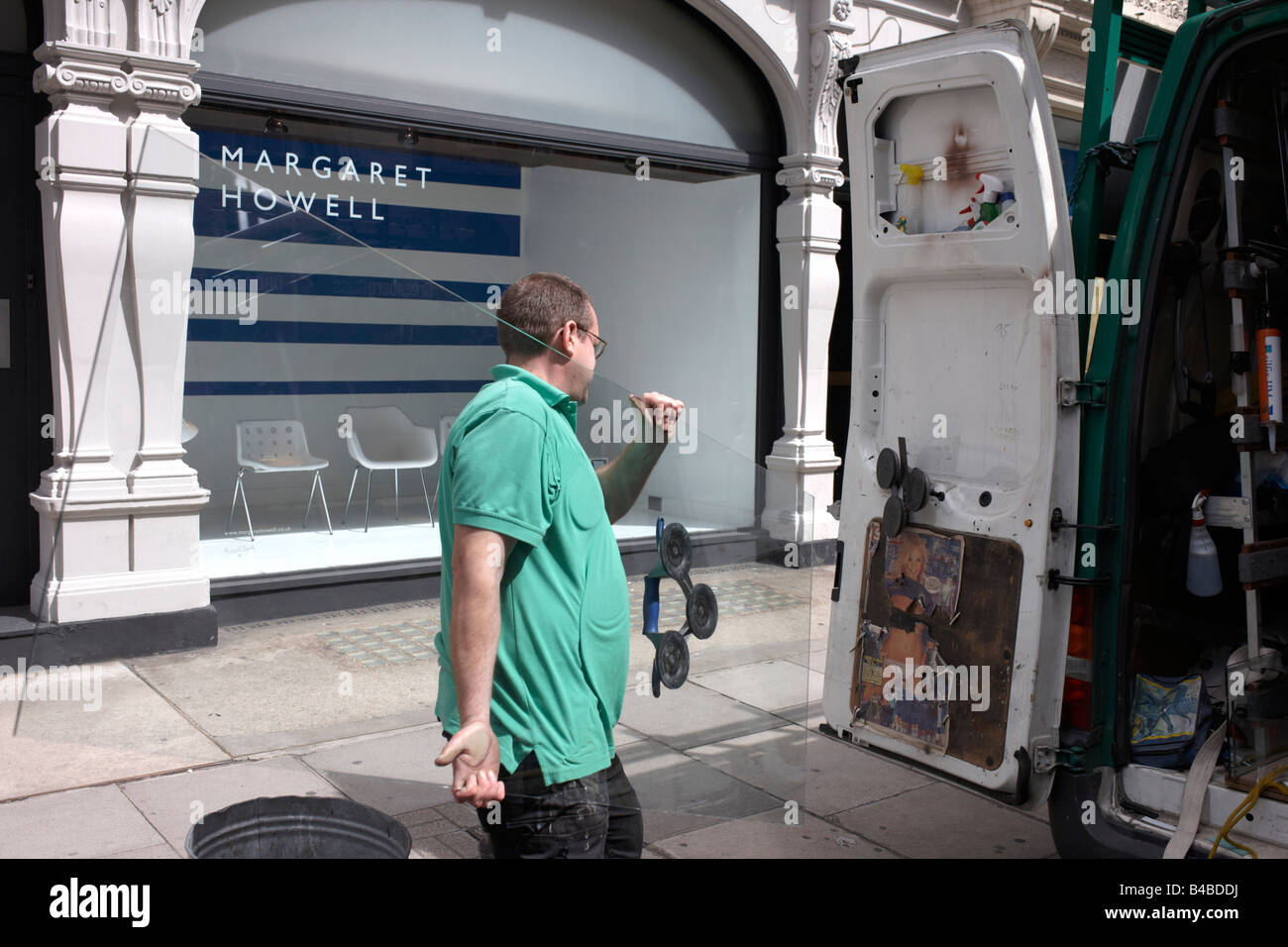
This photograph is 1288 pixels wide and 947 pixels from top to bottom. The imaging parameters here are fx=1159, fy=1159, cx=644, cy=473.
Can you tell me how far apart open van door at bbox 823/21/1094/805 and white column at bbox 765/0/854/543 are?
A: 16.0 feet

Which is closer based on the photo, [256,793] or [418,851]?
[418,851]

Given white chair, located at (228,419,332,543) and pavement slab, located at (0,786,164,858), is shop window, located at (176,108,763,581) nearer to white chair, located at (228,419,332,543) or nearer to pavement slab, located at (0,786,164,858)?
white chair, located at (228,419,332,543)

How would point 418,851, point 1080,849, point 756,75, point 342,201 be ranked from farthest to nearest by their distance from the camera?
point 756,75 → point 342,201 → point 418,851 → point 1080,849

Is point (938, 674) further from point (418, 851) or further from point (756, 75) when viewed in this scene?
point (756, 75)

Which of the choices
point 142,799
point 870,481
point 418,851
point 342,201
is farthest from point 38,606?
point 870,481

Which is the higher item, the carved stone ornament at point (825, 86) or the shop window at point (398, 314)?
the carved stone ornament at point (825, 86)

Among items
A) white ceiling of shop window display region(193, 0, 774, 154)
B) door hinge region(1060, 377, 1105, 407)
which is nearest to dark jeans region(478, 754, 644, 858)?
door hinge region(1060, 377, 1105, 407)

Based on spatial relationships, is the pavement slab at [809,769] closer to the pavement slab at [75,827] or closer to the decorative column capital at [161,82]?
the pavement slab at [75,827]

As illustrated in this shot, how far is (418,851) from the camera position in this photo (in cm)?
392

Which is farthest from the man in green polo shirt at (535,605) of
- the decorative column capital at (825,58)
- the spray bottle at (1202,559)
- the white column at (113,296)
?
the decorative column capital at (825,58)

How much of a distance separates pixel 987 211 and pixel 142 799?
11.9ft

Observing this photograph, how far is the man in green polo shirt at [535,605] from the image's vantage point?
90.4 inches

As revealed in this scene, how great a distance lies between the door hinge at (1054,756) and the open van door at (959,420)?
0.03ft

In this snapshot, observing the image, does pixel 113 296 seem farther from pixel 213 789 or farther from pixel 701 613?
pixel 701 613
